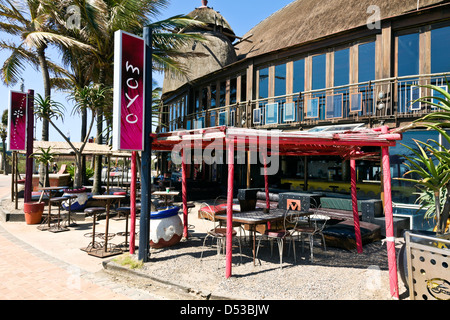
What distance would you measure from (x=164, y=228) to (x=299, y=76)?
356 inches

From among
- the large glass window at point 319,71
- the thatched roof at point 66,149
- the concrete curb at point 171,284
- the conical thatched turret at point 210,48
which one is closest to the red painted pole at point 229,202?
the concrete curb at point 171,284

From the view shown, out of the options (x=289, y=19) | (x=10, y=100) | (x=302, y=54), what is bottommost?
(x=10, y=100)

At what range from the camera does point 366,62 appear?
34.7ft

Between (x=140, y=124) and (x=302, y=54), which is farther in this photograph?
(x=302, y=54)

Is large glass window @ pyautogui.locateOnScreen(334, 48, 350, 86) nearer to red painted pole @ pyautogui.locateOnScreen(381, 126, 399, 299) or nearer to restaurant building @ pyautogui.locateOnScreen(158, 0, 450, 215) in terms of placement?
restaurant building @ pyautogui.locateOnScreen(158, 0, 450, 215)

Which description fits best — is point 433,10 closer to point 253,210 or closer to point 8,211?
point 253,210

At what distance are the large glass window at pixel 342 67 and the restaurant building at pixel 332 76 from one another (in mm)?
35

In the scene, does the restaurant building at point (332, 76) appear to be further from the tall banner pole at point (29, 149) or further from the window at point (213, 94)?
the tall banner pole at point (29, 149)

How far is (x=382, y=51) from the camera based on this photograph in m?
9.95

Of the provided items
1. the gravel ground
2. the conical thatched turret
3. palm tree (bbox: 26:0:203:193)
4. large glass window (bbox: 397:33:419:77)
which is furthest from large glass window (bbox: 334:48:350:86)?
the conical thatched turret

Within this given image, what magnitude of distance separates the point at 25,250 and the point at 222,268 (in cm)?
460

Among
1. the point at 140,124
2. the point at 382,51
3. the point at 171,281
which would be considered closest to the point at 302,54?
the point at 382,51

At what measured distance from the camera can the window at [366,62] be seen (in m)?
10.4

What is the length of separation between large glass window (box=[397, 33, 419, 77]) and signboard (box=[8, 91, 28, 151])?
41.2ft
